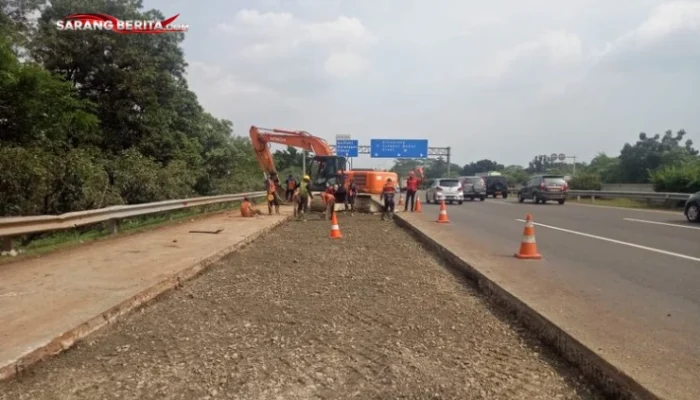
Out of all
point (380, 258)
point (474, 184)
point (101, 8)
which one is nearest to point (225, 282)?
point (380, 258)

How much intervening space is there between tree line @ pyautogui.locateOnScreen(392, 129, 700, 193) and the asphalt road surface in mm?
14992

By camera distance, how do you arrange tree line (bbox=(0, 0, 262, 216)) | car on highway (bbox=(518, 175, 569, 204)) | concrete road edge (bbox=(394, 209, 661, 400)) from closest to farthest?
concrete road edge (bbox=(394, 209, 661, 400)), tree line (bbox=(0, 0, 262, 216)), car on highway (bbox=(518, 175, 569, 204))

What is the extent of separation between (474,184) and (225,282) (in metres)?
30.4

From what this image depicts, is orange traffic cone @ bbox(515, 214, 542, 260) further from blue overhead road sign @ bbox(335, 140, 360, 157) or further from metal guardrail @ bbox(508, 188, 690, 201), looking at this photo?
blue overhead road sign @ bbox(335, 140, 360, 157)

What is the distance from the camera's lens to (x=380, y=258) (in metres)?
10.1

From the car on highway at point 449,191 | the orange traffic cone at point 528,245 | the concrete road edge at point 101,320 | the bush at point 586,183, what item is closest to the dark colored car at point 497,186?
the bush at point 586,183

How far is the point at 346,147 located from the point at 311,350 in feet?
138

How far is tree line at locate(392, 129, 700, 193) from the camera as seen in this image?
1159 inches

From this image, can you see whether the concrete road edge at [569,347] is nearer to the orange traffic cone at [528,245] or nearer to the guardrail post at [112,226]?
the orange traffic cone at [528,245]

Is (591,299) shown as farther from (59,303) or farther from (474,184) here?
(474,184)

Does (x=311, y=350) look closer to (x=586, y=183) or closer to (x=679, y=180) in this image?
(x=679, y=180)

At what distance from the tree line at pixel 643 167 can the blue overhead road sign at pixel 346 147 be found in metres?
17.3

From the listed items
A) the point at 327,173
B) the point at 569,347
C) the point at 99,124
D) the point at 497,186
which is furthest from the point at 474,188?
the point at 569,347

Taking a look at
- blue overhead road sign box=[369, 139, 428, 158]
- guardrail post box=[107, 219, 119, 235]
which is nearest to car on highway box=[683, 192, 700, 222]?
guardrail post box=[107, 219, 119, 235]
